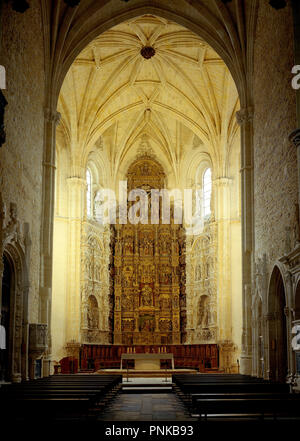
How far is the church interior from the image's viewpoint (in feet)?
49.2

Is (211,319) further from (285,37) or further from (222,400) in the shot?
(222,400)

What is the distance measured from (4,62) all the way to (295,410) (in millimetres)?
11008

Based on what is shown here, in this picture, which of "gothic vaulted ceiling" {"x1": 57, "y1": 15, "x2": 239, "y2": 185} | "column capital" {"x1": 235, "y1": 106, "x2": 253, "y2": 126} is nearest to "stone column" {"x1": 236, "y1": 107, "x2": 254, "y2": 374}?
"column capital" {"x1": 235, "y1": 106, "x2": 253, "y2": 126}

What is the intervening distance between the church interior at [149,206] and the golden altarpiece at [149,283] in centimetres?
8

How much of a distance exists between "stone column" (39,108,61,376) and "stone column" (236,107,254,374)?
666cm

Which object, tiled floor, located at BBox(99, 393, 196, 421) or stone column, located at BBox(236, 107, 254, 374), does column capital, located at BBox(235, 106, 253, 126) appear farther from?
tiled floor, located at BBox(99, 393, 196, 421)

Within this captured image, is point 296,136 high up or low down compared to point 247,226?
up

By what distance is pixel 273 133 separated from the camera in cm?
1720

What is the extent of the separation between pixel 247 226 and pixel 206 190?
1179 cm

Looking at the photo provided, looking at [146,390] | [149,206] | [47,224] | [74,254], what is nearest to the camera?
[146,390]

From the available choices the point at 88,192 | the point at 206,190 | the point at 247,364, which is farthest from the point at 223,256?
the point at 247,364

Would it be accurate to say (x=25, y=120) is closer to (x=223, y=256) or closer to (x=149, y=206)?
(x=223, y=256)

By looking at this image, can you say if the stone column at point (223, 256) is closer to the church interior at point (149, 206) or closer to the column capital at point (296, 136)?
the church interior at point (149, 206)

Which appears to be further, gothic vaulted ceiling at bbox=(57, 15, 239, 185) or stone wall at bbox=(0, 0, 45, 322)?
gothic vaulted ceiling at bbox=(57, 15, 239, 185)
